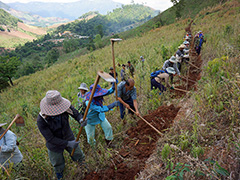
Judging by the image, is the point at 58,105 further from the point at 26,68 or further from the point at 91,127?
the point at 26,68

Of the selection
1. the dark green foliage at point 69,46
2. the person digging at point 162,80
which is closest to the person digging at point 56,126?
the person digging at point 162,80

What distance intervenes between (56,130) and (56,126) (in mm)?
115

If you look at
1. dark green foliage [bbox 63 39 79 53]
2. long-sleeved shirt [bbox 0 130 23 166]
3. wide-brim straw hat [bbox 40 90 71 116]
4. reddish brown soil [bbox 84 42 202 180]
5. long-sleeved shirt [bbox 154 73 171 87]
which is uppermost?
wide-brim straw hat [bbox 40 90 71 116]

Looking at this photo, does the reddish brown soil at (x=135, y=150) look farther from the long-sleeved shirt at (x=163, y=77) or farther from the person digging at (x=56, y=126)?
the long-sleeved shirt at (x=163, y=77)

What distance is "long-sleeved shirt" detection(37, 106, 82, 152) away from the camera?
1.97 meters

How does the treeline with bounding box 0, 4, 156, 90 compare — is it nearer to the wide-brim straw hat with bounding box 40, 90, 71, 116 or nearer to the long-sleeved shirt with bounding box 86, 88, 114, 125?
the long-sleeved shirt with bounding box 86, 88, 114, 125

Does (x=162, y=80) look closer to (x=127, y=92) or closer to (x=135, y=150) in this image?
(x=127, y=92)

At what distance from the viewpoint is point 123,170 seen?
2.24 meters

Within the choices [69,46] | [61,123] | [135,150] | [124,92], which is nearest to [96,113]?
[61,123]

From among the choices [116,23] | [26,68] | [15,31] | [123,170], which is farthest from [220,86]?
[15,31]

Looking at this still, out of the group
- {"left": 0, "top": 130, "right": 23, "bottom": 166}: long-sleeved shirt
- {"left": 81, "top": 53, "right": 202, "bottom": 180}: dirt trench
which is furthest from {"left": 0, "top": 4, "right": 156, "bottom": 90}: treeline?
{"left": 81, "top": 53, "right": 202, "bottom": 180}: dirt trench

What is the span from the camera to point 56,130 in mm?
2152

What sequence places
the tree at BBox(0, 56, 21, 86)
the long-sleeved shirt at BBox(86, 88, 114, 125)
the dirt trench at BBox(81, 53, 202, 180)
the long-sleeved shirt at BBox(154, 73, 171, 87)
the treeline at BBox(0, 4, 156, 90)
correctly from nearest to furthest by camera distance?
the dirt trench at BBox(81, 53, 202, 180)
the long-sleeved shirt at BBox(86, 88, 114, 125)
the long-sleeved shirt at BBox(154, 73, 171, 87)
the tree at BBox(0, 56, 21, 86)
the treeline at BBox(0, 4, 156, 90)

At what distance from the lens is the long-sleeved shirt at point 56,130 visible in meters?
1.97
